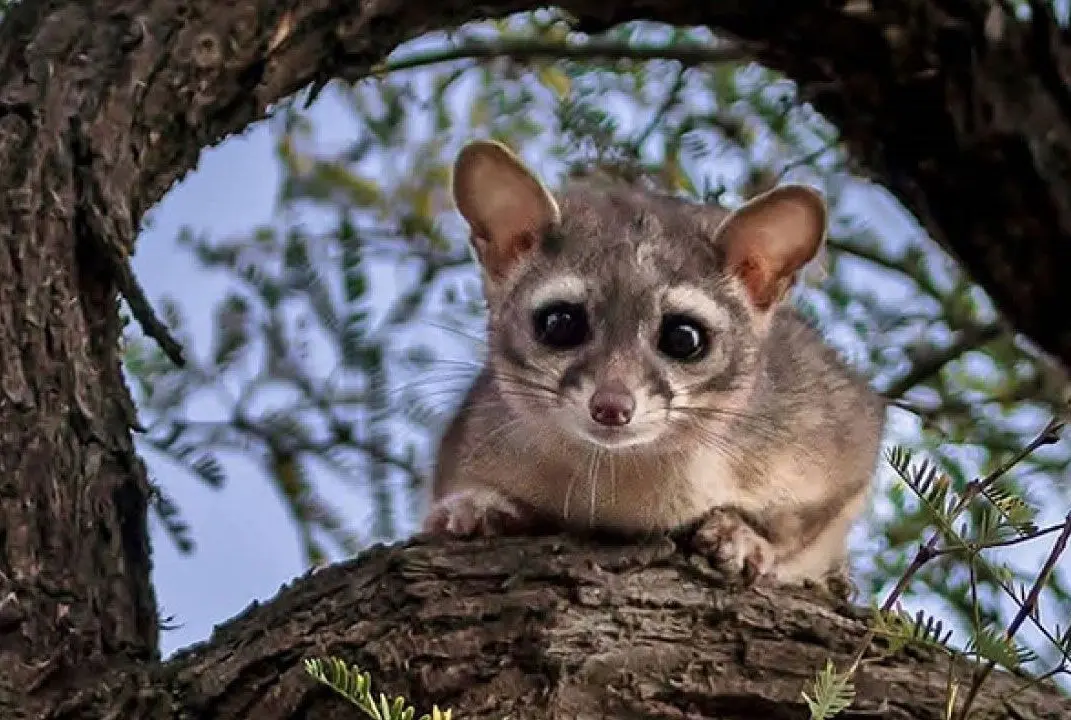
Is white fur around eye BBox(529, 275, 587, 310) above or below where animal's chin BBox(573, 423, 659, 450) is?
above

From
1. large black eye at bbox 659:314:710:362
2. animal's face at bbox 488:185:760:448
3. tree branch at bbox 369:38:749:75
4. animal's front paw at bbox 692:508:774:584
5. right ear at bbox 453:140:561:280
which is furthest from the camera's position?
tree branch at bbox 369:38:749:75

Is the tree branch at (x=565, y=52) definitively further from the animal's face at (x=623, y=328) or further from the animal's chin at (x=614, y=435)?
the animal's chin at (x=614, y=435)

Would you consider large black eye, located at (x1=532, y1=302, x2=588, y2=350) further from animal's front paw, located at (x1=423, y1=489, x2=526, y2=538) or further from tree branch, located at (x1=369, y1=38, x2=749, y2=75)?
tree branch, located at (x1=369, y1=38, x2=749, y2=75)

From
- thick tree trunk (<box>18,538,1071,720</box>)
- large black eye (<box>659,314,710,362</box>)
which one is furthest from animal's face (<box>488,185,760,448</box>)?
thick tree trunk (<box>18,538,1071,720</box>)

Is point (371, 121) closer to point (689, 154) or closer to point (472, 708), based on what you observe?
point (689, 154)

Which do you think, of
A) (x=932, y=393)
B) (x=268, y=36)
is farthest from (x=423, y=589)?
(x=932, y=393)

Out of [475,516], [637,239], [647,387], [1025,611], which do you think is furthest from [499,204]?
[1025,611]

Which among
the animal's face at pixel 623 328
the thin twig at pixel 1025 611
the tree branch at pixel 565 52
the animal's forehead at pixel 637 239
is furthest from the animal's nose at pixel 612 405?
the tree branch at pixel 565 52
